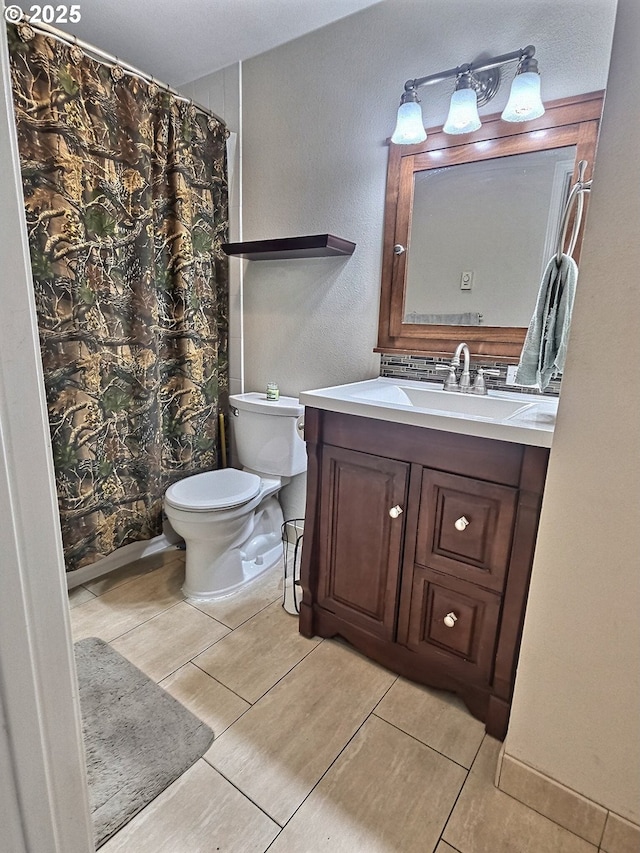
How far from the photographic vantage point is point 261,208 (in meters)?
2.18

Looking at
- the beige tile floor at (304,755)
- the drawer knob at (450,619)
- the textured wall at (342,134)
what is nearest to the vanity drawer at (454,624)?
the drawer knob at (450,619)

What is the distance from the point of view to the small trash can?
6.13 feet

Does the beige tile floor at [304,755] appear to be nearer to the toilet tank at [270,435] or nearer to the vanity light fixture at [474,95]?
the toilet tank at [270,435]

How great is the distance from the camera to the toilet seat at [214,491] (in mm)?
1765

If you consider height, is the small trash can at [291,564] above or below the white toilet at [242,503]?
below

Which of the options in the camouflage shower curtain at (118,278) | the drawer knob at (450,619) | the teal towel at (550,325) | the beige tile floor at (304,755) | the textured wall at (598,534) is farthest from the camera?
the camouflage shower curtain at (118,278)

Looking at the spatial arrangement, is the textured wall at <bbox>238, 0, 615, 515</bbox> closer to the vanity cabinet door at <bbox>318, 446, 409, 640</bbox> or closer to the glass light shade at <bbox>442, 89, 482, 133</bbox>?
the glass light shade at <bbox>442, 89, 482, 133</bbox>

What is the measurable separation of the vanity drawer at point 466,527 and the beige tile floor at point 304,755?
480 mm

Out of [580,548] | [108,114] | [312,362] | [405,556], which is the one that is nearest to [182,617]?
[405,556]

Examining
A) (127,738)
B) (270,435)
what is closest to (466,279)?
(270,435)

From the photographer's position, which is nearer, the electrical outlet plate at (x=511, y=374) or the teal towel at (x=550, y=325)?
the teal towel at (x=550, y=325)

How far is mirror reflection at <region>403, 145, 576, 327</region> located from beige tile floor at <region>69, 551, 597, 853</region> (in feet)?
4.40

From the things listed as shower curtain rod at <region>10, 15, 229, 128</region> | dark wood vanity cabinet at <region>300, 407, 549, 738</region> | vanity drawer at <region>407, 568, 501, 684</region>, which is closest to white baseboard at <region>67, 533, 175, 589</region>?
dark wood vanity cabinet at <region>300, 407, 549, 738</region>

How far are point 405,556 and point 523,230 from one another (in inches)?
46.5
